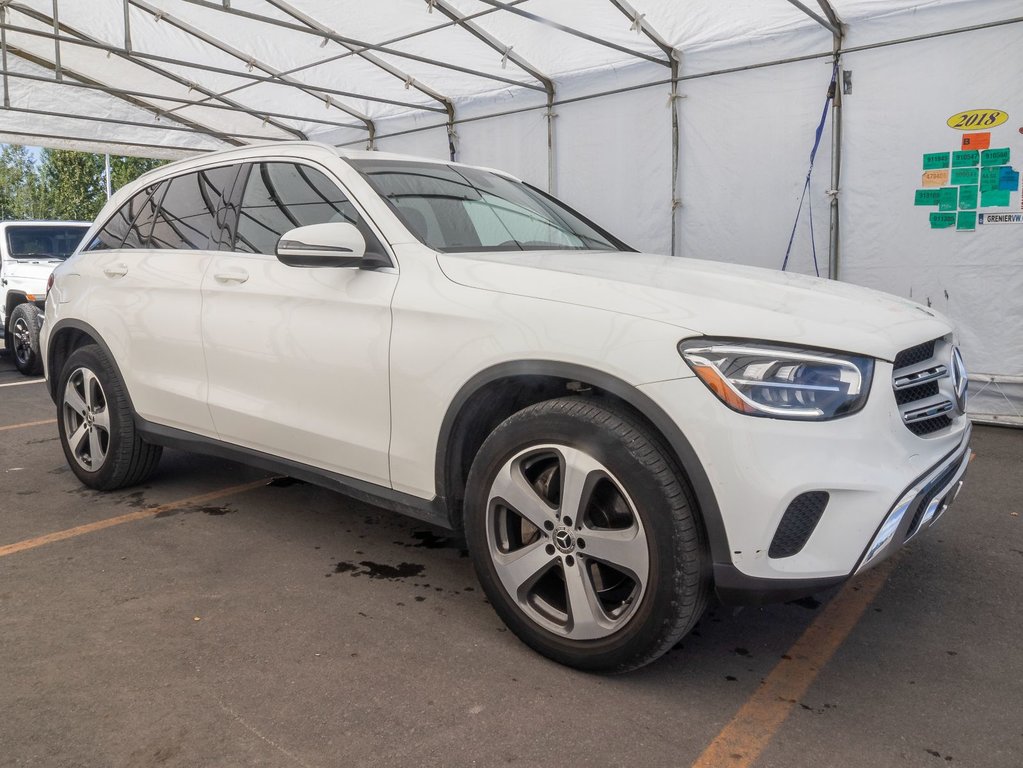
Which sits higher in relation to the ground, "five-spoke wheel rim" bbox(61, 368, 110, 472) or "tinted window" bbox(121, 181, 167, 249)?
"tinted window" bbox(121, 181, 167, 249)

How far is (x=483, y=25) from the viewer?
8180mm

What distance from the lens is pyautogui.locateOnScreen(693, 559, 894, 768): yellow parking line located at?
6.76 ft

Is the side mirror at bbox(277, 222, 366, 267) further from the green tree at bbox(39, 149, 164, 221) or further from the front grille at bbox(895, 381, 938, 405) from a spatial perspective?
the green tree at bbox(39, 149, 164, 221)

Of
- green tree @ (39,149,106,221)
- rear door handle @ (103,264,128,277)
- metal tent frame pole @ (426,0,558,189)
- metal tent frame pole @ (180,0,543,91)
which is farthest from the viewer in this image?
green tree @ (39,149,106,221)

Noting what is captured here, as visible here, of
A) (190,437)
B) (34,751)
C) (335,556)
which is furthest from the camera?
(190,437)

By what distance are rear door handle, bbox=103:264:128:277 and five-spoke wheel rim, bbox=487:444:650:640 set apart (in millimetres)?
2467

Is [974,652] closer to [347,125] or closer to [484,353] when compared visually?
[484,353]

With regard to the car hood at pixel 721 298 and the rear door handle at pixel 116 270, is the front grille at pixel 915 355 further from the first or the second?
the rear door handle at pixel 116 270

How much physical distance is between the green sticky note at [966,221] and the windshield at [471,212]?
379cm

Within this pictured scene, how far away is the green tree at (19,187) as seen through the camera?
126ft

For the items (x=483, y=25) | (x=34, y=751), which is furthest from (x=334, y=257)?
(x=483, y=25)

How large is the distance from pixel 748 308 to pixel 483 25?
6.97 metres

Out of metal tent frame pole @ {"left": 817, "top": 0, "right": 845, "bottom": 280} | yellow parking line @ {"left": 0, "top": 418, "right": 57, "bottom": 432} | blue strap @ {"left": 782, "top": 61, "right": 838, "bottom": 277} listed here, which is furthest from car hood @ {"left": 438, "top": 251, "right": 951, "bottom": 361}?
yellow parking line @ {"left": 0, "top": 418, "right": 57, "bottom": 432}

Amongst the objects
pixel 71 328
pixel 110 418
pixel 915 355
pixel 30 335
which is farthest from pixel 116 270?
pixel 30 335
